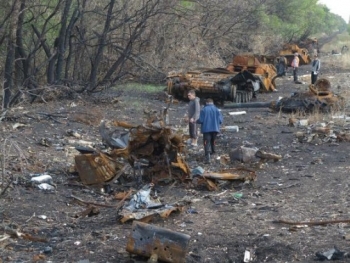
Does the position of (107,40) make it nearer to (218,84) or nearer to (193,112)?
(218,84)

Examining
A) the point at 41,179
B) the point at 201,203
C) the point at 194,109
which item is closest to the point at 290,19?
the point at 194,109

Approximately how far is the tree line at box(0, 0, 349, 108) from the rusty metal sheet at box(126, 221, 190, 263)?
674 cm

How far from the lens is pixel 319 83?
21.2 metres

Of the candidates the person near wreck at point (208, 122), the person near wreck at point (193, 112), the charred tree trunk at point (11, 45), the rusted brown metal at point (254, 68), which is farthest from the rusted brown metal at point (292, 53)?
the person near wreck at point (208, 122)

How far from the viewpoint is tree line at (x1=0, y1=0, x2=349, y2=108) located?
19.7 meters

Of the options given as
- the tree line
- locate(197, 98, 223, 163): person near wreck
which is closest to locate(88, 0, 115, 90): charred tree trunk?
the tree line

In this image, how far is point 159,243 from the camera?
6883mm

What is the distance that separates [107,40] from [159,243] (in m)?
16.3

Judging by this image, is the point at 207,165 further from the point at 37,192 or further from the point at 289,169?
the point at 37,192

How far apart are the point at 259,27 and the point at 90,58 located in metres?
20.3

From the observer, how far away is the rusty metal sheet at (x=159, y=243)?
681 centimetres

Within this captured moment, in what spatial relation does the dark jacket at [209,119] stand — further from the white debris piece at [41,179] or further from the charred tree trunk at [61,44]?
the charred tree trunk at [61,44]

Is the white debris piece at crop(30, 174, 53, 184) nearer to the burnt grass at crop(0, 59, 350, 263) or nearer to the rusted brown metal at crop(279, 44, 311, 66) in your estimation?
the burnt grass at crop(0, 59, 350, 263)

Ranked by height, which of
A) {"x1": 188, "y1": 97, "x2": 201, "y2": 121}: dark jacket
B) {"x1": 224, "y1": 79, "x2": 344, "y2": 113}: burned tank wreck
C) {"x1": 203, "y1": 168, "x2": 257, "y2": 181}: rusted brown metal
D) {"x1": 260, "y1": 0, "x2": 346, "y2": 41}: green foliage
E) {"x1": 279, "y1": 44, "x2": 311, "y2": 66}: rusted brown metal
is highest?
{"x1": 260, "y1": 0, "x2": 346, "y2": 41}: green foliage
